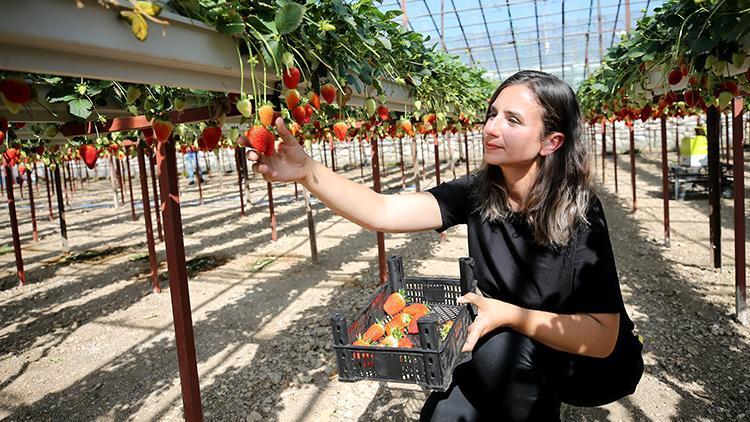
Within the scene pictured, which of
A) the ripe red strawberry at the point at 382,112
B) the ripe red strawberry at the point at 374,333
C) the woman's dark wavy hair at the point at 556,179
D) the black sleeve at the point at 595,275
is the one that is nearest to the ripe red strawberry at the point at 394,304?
the ripe red strawberry at the point at 374,333

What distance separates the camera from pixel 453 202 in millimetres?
1439

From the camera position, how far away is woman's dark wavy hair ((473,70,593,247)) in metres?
1.18

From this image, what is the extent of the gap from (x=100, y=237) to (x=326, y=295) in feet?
19.2

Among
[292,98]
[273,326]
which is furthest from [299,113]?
[273,326]

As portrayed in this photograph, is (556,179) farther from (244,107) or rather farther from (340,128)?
(340,128)

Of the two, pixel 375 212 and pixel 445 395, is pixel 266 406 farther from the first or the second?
pixel 375 212

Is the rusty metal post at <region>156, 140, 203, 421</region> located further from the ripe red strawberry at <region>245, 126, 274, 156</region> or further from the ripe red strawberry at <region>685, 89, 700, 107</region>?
the ripe red strawberry at <region>685, 89, 700, 107</region>

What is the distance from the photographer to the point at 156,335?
4.05 m

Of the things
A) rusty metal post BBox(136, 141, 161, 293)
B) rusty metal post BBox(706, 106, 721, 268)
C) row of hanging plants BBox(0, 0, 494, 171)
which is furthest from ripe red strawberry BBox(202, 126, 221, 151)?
rusty metal post BBox(706, 106, 721, 268)

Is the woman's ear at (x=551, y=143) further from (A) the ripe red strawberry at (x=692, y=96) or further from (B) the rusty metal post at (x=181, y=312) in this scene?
(A) the ripe red strawberry at (x=692, y=96)

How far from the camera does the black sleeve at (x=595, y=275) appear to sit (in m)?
1.14

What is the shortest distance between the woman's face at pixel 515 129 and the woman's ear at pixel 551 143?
21 millimetres

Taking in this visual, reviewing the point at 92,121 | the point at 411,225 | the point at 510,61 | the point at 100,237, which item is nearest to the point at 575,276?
the point at 411,225

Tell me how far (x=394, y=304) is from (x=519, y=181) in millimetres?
587
